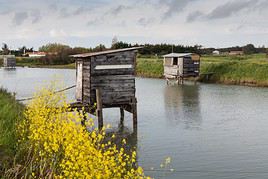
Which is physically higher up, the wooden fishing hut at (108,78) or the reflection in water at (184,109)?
the wooden fishing hut at (108,78)

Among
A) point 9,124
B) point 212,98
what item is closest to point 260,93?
point 212,98

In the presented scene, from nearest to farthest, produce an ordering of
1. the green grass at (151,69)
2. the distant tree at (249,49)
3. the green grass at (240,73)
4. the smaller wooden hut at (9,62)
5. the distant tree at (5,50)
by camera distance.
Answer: the green grass at (240,73), the green grass at (151,69), the distant tree at (249,49), the smaller wooden hut at (9,62), the distant tree at (5,50)

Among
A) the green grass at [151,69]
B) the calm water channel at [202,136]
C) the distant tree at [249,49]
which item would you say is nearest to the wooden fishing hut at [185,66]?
the green grass at [151,69]

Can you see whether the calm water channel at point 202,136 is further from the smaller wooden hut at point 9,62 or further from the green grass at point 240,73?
the smaller wooden hut at point 9,62

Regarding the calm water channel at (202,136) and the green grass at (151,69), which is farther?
the green grass at (151,69)

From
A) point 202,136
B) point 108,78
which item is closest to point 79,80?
point 108,78

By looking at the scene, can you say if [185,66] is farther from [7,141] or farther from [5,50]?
[5,50]

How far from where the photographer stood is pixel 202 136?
1878 cm

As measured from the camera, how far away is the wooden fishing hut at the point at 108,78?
19.0 meters

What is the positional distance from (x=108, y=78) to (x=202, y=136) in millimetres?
5301

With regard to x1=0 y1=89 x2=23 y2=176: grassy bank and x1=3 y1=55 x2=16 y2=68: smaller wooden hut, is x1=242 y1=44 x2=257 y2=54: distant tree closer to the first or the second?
x1=3 y1=55 x2=16 y2=68: smaller wooden hut

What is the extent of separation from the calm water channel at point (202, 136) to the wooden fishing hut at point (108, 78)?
1.58 meters

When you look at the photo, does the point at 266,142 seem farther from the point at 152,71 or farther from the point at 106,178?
the point at 152,71

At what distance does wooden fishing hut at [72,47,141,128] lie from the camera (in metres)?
19.0
